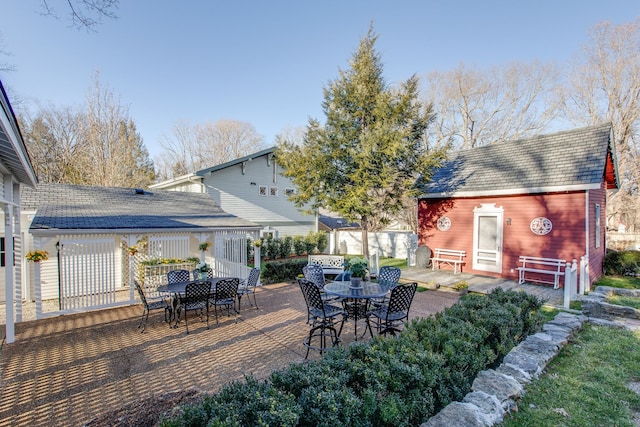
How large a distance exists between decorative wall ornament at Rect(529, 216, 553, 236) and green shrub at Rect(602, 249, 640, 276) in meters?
4.28

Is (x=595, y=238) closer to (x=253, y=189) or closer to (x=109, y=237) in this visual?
(x=253, y=189)

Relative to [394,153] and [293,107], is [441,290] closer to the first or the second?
[394,153]

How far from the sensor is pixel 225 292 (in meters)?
6.50

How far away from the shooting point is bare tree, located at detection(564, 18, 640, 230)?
1705 cm

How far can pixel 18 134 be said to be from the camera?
373cm

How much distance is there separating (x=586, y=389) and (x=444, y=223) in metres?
7.94

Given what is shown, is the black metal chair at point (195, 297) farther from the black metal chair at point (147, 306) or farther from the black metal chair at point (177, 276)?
the black metal chair at point (177, 276)

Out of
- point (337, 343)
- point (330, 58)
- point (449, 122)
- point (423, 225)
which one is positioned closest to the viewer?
point (337, 343)

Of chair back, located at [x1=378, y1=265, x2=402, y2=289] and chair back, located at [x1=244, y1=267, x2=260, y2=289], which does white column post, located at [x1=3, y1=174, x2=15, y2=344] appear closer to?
chair back, located at [x1=244, y1=267, x2=260, y2=289]

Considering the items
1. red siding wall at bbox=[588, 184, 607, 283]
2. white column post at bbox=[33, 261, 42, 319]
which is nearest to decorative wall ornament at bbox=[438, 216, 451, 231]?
red siding wall at bbox=[588, 184, 607, 283]

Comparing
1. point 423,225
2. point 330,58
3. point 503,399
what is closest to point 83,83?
point 330,58

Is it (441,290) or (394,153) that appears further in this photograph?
(394,153)

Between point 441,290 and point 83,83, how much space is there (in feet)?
67.3

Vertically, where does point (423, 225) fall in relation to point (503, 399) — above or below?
above
